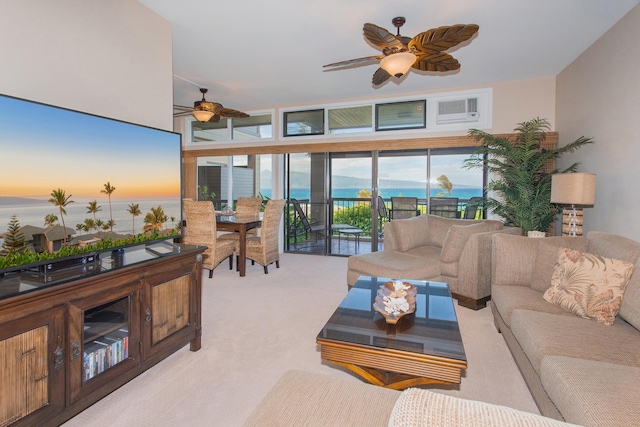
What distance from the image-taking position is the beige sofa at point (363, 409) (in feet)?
2.03

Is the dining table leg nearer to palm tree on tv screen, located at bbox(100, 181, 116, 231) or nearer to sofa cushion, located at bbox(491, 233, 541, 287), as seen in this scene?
palm tree on tv screen, located at bbox(100, 181, 116, 231)

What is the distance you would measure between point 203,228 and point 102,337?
2.43 meters

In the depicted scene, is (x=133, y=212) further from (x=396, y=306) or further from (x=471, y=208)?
(x=471, y=208)

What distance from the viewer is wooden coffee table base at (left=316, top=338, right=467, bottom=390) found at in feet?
4.86

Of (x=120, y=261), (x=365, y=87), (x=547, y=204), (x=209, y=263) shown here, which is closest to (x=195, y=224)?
(x=209, y=263)

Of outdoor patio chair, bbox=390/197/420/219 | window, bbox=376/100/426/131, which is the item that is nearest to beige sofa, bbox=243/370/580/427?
outdoor patio chair, bbox=390/197/420/219

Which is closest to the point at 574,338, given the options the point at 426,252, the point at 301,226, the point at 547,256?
the point at 547,256

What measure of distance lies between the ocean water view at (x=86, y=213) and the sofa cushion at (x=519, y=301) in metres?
2.54

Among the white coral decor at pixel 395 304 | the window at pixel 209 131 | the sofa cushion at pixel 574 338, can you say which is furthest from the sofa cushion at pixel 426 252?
the window at pixel 209 131

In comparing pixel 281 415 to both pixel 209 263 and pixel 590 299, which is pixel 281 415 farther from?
pixel 209 263

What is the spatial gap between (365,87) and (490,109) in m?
1.91

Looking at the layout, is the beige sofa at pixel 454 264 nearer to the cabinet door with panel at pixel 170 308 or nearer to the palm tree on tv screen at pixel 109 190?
the cabinet door with panel at pixel 170 308

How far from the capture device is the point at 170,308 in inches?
84.4

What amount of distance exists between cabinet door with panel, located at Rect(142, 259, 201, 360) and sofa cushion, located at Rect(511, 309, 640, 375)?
6.98 feet
